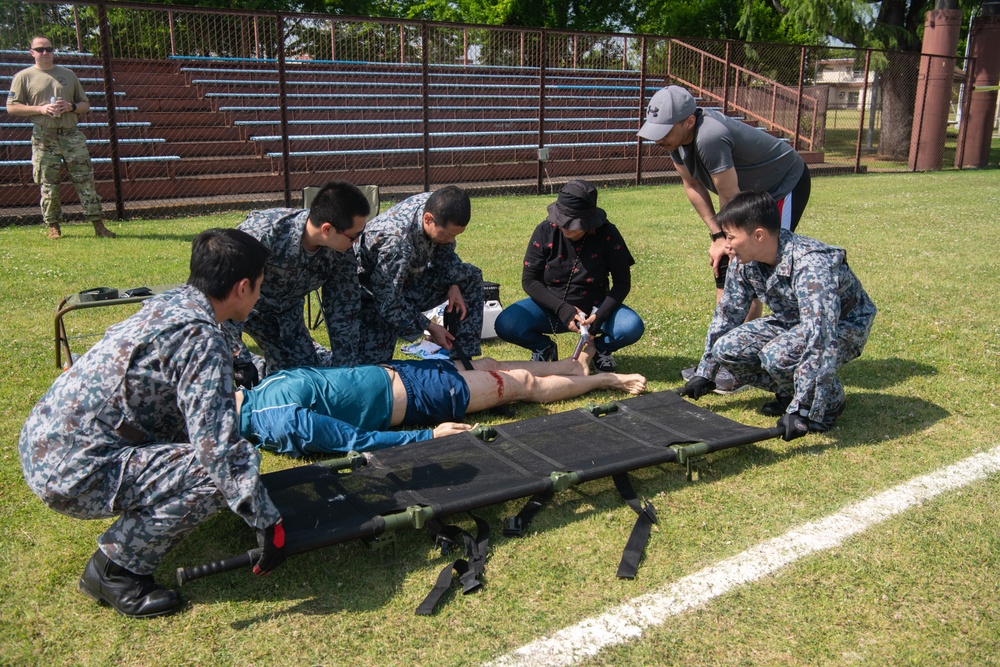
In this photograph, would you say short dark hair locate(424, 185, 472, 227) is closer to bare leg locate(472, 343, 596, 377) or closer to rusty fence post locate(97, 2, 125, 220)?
bare leg locate(472, 343, 596, 377)

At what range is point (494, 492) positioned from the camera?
316 cm

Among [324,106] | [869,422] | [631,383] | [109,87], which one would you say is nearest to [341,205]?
[631,383]

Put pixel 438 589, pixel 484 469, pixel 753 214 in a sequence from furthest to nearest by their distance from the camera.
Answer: pixel 753 214 < pixel 484 469 < pixel 438 589

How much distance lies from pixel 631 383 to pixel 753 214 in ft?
4.11

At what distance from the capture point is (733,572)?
298 cm

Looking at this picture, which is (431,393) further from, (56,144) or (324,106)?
(324,106)

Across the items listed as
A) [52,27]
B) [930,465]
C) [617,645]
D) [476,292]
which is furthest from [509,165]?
[617,645]

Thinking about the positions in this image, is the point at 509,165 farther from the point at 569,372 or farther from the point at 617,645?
the point at 617,645

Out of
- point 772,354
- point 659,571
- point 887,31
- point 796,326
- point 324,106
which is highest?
point 887,31

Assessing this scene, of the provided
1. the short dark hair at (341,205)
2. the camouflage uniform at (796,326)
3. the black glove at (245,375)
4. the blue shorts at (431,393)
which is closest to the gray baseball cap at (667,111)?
the camouflage uniform at (796,326)

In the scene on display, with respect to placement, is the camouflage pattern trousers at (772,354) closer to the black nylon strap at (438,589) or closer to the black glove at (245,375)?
the black nylon strap at (438,589)

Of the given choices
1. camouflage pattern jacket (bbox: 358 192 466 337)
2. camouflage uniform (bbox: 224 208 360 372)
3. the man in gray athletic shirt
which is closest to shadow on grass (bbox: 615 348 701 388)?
the man in gray athletic shirt

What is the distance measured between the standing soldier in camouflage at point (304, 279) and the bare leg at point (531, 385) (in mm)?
765

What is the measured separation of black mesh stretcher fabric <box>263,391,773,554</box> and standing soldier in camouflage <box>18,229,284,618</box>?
1.21ft
